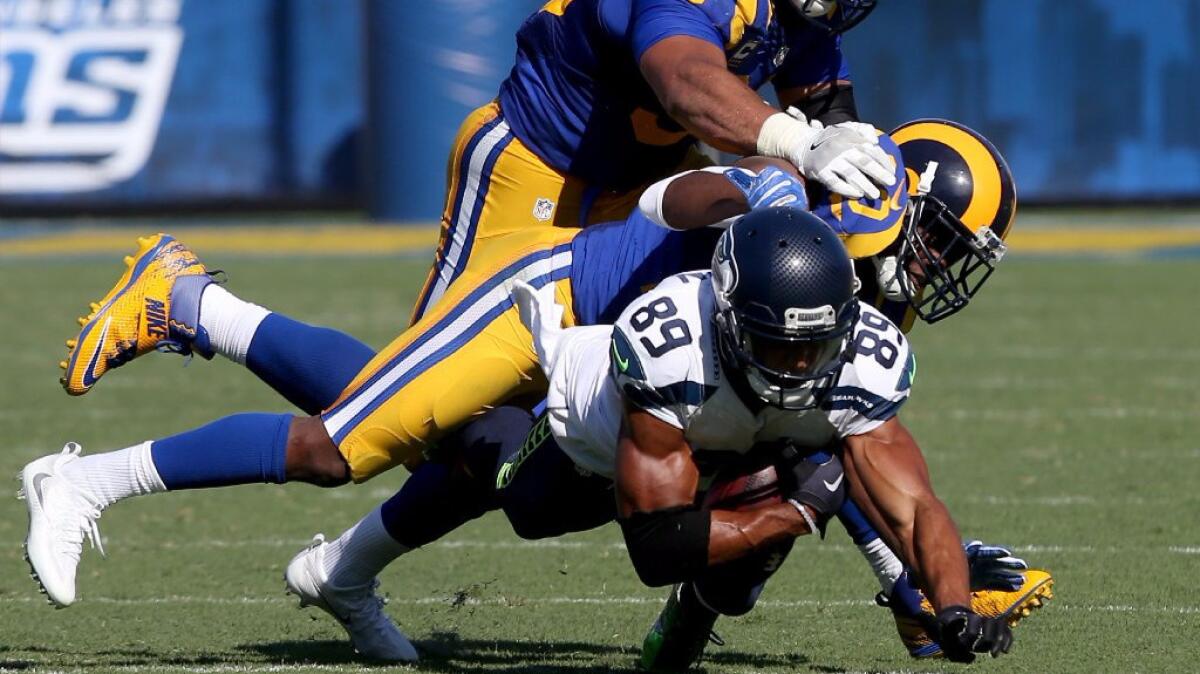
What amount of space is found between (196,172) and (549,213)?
38.1 feet

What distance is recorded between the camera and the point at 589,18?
4578 millimetres

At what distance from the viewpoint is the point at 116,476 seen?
412cm

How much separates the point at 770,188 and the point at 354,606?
1.42 m

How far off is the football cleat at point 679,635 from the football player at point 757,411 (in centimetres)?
28

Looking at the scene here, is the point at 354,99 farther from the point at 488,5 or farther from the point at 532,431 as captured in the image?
the point at 532,431

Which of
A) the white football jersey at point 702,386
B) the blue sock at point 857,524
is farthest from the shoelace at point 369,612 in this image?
the blue sock at point 857,524

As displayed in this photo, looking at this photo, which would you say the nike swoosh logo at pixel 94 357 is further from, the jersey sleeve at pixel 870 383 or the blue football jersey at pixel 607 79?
the jersey sleeve at pixel 870 383

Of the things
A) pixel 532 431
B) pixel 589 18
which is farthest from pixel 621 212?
pixel 532 431

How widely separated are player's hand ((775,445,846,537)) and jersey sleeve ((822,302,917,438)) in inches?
2.8

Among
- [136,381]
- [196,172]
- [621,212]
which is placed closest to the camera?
[621,212]

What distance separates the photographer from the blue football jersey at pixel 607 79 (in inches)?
176

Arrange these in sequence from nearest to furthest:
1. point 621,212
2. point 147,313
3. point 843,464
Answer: point 843,464, point 147,313, point 621,212

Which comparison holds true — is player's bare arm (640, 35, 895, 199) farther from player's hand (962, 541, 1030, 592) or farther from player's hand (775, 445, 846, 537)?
player's hand (962, 541, 1030, 592)

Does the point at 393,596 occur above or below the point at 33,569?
below
